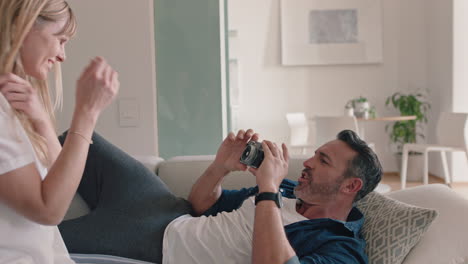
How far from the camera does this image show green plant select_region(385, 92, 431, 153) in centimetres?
618

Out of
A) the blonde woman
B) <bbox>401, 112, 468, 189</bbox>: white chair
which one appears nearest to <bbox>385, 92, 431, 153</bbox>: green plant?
<bbox>401, 112, 468, 189</bbox>: white chair

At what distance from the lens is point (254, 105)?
6.82 meters

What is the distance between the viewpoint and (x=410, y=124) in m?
6.27

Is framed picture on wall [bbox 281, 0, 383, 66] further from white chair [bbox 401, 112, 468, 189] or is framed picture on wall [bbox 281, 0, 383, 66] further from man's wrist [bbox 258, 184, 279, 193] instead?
man's wrist [bbox 258, 184, 279, 193]

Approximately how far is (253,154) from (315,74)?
528 cm

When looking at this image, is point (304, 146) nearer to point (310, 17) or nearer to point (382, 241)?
point (310, 17)

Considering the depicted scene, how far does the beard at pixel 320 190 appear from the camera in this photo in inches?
67.2

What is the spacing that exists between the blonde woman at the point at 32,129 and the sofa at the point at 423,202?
2.94 feet

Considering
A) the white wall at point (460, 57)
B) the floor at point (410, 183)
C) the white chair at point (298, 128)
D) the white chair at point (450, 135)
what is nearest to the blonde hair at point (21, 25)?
the white chair at point (450, 135)

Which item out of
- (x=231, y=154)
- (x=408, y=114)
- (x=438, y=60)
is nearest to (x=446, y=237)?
(x=231, y=154)

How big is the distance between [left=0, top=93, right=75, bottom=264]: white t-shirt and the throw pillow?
90cm

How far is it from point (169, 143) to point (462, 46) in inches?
167

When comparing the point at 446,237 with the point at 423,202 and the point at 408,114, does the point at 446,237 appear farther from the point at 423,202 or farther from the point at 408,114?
the point at 408,114

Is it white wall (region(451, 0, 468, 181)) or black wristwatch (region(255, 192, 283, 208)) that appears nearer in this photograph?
black wristwatch (region(255, 192, 283, 208))
